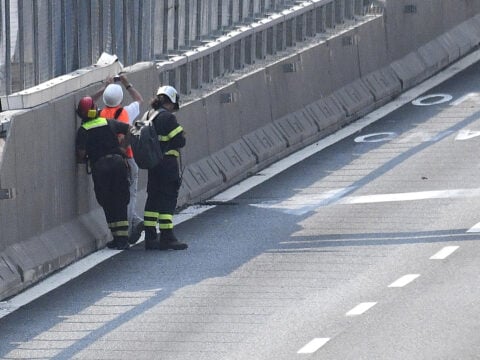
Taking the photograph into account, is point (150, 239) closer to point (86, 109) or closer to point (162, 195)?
point (162, 195)

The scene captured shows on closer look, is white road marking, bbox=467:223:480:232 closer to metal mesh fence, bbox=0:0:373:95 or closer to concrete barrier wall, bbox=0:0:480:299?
concrete barrier wall, bbox=0:0:480:299

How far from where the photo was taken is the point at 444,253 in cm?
1764

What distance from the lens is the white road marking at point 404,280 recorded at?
1633cm

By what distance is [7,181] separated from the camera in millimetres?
16719

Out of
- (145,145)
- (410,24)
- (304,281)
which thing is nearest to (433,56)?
(410,24)

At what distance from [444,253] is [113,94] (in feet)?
12.8

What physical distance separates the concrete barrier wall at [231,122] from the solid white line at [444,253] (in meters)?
3.63

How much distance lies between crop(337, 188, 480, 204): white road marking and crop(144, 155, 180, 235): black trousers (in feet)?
9.80

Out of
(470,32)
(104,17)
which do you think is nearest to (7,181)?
(104,17)

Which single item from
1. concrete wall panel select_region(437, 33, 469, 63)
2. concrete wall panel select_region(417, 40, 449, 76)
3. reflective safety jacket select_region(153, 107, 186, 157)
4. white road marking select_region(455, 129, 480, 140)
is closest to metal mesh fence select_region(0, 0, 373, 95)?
reflective safety jacket select_region(153, 107, 186, 157)

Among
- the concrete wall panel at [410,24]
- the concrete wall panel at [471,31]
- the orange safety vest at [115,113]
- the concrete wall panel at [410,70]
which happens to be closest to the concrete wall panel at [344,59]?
the concrete wall panel at [410,70]

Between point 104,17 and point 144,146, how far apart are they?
8.51 ft

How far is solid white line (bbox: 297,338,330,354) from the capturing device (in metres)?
13.9

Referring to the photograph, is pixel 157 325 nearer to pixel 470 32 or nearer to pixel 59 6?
pixel 59 6
